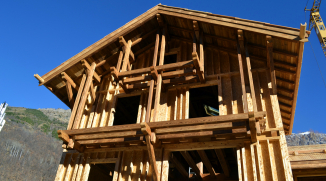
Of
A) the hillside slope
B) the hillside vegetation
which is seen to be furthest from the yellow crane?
the hillside slope

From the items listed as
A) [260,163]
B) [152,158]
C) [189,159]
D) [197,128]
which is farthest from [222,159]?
[152,158]

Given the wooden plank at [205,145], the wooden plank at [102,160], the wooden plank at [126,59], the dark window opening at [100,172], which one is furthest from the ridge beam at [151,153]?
the dark window opening at [100,172]

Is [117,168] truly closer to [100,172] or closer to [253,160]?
[253,160]

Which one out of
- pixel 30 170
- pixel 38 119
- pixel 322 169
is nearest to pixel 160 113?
pixel 322 169

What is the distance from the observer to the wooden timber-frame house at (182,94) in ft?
29.7

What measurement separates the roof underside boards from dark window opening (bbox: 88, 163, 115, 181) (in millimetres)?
4231

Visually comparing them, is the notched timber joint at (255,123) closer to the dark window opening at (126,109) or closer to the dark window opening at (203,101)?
the dark window opening at (203,101)

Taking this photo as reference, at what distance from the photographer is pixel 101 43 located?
1295 centimetres

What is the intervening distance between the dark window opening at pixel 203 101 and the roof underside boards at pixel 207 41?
128 inches

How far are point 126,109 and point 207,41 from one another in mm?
7496

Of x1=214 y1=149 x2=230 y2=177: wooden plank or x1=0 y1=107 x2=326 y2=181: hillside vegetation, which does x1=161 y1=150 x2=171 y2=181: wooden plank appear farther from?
x1=0 y1=107 x2=326 y2=181: hillside vegetation

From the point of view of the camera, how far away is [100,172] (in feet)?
51.8

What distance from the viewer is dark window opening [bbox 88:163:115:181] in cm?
1520

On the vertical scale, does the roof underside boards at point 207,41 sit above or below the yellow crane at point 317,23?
below
